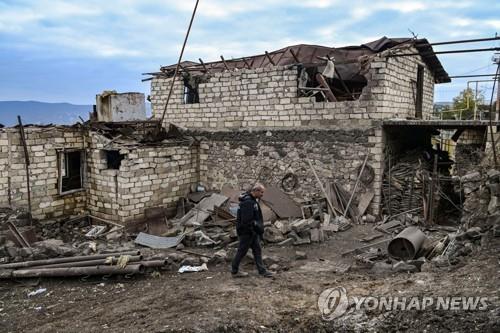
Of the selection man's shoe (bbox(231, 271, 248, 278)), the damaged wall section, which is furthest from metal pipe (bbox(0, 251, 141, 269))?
the damaged wall section

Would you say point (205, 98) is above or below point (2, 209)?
above

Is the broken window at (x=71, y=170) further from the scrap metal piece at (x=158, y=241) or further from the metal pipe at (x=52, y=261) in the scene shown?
the metal pipe at (x=52, y=261)

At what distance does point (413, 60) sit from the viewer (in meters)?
12.2

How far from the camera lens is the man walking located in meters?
6.62

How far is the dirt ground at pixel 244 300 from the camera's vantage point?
4.67 meters

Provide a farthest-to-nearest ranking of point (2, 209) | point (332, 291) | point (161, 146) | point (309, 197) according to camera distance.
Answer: point (161, 146) < point (309, 197) < point (2, 209) < point (332, 291)

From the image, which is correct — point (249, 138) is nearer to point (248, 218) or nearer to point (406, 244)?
point (248, 218)

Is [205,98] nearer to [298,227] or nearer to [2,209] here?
[298,227]

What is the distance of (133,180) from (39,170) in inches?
98.8

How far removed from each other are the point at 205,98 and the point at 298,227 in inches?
216

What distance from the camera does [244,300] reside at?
5.62 m

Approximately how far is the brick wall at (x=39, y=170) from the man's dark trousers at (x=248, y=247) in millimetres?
6840

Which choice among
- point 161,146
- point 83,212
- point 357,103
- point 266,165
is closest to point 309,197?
point 266,165

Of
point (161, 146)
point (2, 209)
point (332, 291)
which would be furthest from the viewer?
point (161, 146)
